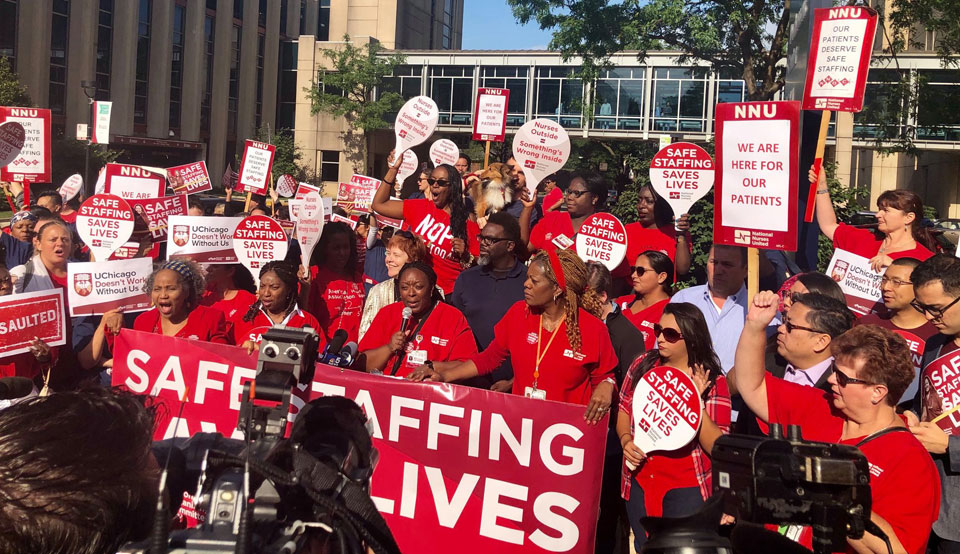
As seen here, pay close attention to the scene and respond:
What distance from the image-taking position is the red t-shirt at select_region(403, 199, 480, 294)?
22.9 ft

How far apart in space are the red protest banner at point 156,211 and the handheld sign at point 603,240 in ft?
15.0

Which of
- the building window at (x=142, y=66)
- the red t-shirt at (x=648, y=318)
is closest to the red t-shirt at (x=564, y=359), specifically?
the red t-shirt at (x=648, y=318)

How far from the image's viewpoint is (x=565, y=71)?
153 ft

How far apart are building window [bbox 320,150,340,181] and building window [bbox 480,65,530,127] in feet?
32.0

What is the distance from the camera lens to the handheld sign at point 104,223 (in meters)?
7.36

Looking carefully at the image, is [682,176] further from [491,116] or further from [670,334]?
[491,116]

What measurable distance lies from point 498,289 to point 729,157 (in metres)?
1.69

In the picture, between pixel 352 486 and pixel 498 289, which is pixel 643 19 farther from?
pixel 352 486

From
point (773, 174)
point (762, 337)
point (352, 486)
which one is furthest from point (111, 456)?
point (773, 174)

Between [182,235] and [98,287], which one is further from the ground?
[182,235]

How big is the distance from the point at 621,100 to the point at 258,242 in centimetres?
4068

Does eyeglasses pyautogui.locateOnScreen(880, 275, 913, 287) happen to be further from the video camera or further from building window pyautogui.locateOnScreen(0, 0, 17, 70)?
building window pyautogui.locateOnScreen(0, 0, 17, 70)

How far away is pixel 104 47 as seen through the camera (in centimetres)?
4450

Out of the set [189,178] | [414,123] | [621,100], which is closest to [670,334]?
[414,123]
